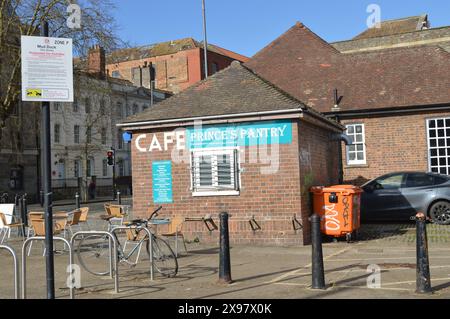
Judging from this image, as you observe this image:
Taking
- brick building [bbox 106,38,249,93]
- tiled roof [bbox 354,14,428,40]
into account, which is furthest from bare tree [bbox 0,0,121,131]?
brick building [bbox 106,38,249,93]

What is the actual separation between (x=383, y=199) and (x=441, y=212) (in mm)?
1619

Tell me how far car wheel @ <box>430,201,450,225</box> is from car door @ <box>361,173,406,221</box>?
2.78 feet

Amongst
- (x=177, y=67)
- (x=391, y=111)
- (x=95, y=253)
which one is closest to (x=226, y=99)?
(x=95, y=253)

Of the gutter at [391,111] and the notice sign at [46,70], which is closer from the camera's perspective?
the notice sign at [46,70]

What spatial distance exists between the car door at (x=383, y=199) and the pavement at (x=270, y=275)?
331 cm

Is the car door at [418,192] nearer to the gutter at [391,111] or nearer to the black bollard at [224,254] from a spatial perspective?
the gutter at [391,111]

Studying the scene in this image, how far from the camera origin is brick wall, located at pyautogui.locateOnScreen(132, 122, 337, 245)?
1198 centimetres

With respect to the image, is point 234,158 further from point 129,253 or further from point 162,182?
point 129,253

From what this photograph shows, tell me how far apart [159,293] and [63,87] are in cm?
319

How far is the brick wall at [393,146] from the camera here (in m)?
21.5

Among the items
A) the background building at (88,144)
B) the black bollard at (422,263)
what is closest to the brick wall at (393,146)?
the black bollard at (422,263)

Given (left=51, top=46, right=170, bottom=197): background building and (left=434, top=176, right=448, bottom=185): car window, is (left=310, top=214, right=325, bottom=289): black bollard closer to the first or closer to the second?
(left=434, top=176, right=448, bottom=185): car window
